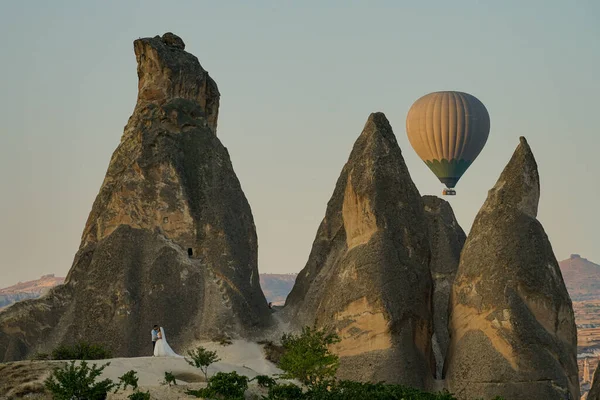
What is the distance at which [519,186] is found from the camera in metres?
31.4

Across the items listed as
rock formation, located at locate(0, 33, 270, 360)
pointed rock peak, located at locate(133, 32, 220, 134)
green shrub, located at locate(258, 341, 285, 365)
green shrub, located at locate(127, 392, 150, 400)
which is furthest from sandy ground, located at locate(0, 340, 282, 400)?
pointed rock peak, located at locate(133, 32, 220, 134)

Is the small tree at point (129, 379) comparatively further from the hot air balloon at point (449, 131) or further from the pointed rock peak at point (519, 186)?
the hot air balloon at point (449, 131)

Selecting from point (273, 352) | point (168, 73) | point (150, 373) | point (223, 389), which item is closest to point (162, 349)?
point (150, 373)

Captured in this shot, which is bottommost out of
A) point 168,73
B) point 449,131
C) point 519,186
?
point 519,186

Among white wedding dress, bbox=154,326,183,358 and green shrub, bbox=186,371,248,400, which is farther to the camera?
white wedding dress, bbox=154,326,183,358

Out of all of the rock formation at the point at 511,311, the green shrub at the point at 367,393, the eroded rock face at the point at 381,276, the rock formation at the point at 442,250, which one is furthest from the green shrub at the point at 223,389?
the rock formation at the point at 442,250

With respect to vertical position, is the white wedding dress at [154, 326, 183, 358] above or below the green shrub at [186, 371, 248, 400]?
above

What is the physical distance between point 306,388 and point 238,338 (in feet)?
21.4

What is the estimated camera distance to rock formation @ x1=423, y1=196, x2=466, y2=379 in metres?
37.6

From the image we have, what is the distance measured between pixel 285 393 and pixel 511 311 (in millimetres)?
6485

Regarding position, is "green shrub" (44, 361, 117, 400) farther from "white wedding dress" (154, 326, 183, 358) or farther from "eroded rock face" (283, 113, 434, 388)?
"eroded rock face" (283, 113, 434, 388)

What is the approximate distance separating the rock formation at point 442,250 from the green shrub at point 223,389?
10.8 meters

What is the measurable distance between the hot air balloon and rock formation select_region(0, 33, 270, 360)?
26.5 metres

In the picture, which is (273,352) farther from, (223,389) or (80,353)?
(223,389)
